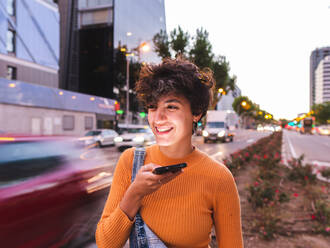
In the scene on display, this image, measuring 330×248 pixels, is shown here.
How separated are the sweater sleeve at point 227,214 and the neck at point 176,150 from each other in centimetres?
22

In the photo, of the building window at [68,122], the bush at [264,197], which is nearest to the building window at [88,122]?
the building window at [68,122]

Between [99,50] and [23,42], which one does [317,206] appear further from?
[99,50]

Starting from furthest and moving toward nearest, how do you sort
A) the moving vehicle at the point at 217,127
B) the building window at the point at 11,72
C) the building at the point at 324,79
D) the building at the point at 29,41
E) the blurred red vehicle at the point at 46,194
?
the building at the point at 324,79 → the moving vehicle at the point at 217,127 → the building window at the point at 11,72 → the building at the point at 29,41 → the blurred red vehicle at the point at 46,194

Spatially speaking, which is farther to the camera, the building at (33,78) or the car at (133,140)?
the building at (33,78)

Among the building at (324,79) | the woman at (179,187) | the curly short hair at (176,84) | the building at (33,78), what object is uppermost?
the building at (324,79)

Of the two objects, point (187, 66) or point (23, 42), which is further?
point (23, 42)

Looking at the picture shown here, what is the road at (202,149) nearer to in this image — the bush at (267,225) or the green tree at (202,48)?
the bush at (267,225)

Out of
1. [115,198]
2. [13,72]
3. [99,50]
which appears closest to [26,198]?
[115,198]

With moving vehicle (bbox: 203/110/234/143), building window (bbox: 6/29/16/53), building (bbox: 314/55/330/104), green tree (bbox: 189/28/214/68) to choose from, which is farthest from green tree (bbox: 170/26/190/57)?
building (bbox: 314/55/330/104)

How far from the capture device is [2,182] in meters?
2.71

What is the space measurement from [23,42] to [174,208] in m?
26.9

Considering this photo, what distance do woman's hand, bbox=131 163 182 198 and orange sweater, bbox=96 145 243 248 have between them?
0.21 meters

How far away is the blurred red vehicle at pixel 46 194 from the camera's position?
2.67 meters

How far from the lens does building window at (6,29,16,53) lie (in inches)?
853
